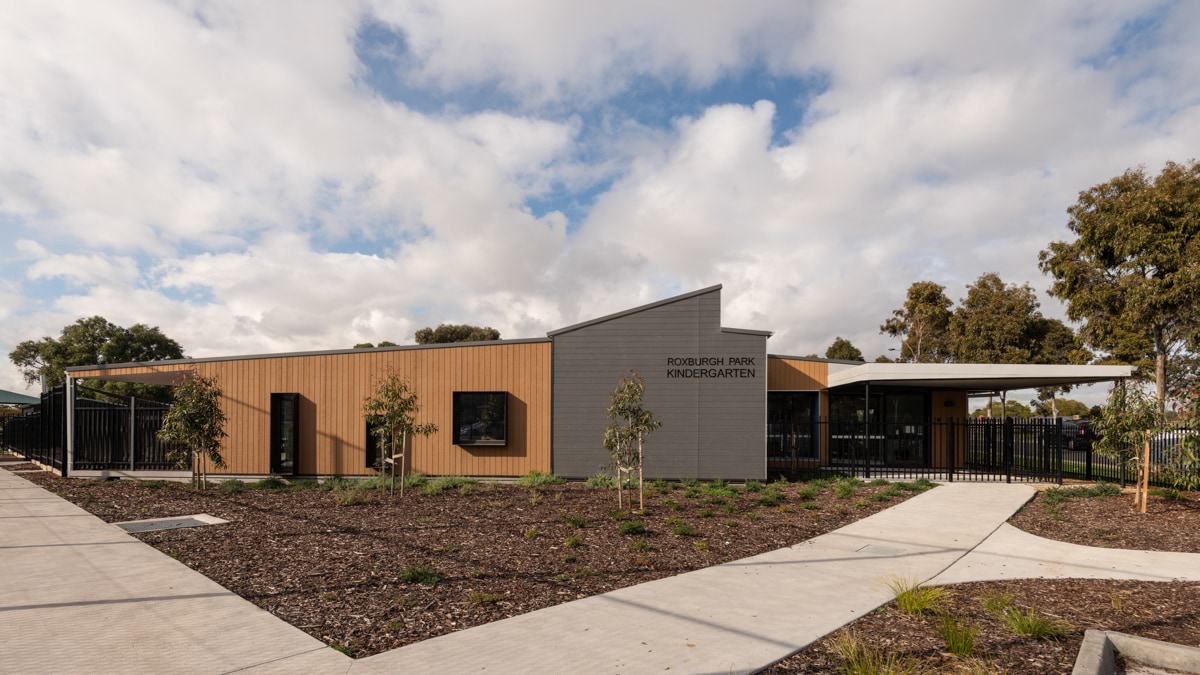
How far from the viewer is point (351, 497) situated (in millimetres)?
11758

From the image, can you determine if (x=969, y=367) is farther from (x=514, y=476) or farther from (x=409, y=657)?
(x=409, y=657)

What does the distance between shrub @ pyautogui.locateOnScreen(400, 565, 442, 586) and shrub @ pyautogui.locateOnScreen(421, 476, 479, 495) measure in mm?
6667

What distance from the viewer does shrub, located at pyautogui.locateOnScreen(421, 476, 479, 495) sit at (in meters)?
13.2

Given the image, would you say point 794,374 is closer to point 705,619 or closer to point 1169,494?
point 1169,494

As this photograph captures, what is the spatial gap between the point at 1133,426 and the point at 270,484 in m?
17.4

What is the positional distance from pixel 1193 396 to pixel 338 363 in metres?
17.8

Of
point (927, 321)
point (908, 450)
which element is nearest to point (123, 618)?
point (908, 450)

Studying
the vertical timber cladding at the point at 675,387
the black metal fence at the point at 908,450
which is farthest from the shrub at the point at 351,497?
the black metal fence at the point at 908,450

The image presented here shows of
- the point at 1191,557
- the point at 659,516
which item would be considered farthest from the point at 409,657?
the point at 1191,557

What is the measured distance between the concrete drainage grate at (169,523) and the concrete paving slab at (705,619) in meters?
6.75

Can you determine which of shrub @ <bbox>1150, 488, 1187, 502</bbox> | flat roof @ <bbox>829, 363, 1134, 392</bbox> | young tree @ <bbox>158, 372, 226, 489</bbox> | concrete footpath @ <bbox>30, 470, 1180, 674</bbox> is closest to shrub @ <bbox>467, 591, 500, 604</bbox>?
concrete footpath @ <bbox>30, 470, 1180, 674</bbox>

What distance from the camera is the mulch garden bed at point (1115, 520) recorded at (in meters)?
9.02

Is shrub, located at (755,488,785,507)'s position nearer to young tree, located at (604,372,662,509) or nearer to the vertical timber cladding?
the vertical timber cladding

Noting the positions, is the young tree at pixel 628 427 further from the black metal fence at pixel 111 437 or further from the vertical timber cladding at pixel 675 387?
the black metal fence at pixel 111 437
